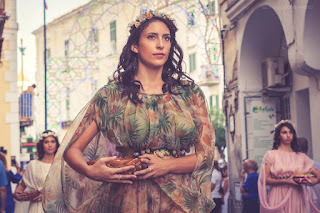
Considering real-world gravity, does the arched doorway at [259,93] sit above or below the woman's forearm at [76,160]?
above

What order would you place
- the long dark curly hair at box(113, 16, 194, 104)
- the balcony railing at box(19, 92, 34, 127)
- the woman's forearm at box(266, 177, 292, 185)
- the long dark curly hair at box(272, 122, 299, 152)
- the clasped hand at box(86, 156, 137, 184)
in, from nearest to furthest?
1. the clasped hand at box(86, 156, 137, 184)
2. the long dark curly hair at box(113, 16, 194, 104)
3. the woman's forearm at box(266, 177, 292, 185)
4. the long dark curly hair at box(272, 122, 299, 152)
5. the balcony railing at box(19, 92, 34, 127)

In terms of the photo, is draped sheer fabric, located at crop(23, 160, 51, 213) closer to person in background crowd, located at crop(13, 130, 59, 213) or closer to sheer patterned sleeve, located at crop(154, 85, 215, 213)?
person in background crowd, located at crop(13, 130, 59, 213)

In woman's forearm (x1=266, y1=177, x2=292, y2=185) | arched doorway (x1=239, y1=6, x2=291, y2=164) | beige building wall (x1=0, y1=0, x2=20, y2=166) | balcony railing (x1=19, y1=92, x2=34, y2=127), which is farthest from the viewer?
balcony railing (x1=19, y1=92, x2=34, y2=127)

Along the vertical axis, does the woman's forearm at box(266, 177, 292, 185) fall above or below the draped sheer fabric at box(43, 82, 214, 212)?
below

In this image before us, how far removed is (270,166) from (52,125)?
1952cm

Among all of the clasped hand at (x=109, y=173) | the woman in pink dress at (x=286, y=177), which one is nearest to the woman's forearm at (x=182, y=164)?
the clasped hand at (x=109, y=173)

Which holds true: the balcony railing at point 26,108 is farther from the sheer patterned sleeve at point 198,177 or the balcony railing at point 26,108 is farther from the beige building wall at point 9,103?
the sheer patterned sleeve at point 198,177

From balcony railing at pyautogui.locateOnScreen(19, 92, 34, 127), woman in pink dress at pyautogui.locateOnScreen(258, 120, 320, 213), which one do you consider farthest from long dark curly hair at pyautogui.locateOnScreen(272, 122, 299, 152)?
balcony railing at pyautogui.locateOnScreen(19, 92, 34, 127)

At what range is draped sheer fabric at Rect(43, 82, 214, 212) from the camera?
12.5 ft

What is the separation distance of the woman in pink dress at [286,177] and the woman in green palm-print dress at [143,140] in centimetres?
489

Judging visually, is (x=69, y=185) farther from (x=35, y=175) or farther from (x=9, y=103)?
(x=9, y=103)

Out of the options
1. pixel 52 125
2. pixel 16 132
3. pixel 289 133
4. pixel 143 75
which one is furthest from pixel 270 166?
pixel 52 125

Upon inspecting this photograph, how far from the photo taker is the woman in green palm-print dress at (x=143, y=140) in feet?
12.5

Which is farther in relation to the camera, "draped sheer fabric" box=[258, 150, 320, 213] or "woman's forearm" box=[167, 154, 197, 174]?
"draped sheer fabric" box=[258, 150, 320, 213]
